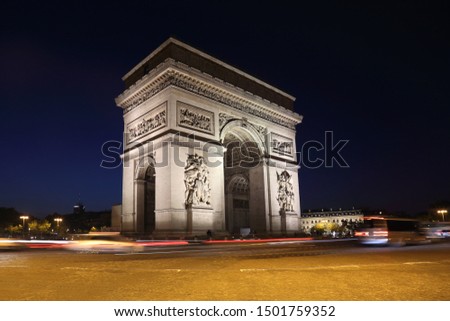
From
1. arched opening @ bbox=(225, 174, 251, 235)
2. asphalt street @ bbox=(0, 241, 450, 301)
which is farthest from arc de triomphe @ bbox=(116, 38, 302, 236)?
asphalt street @ bbox=(0, 241, 450, 301)

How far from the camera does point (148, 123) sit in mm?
26531

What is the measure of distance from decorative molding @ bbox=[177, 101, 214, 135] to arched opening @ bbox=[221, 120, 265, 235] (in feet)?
5.24

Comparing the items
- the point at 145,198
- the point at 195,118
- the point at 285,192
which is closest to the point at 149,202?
the point at 145,198

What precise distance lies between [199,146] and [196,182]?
2.68 meters

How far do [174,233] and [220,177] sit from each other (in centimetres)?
601

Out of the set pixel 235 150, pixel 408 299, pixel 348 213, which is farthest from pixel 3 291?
pixel 348 213

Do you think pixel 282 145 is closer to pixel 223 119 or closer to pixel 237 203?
pixel 223 119

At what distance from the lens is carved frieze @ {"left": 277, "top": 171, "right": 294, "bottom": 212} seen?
31562 mm

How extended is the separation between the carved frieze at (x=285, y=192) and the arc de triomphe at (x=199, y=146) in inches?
3.5

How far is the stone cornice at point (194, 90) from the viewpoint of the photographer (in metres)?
24.8
